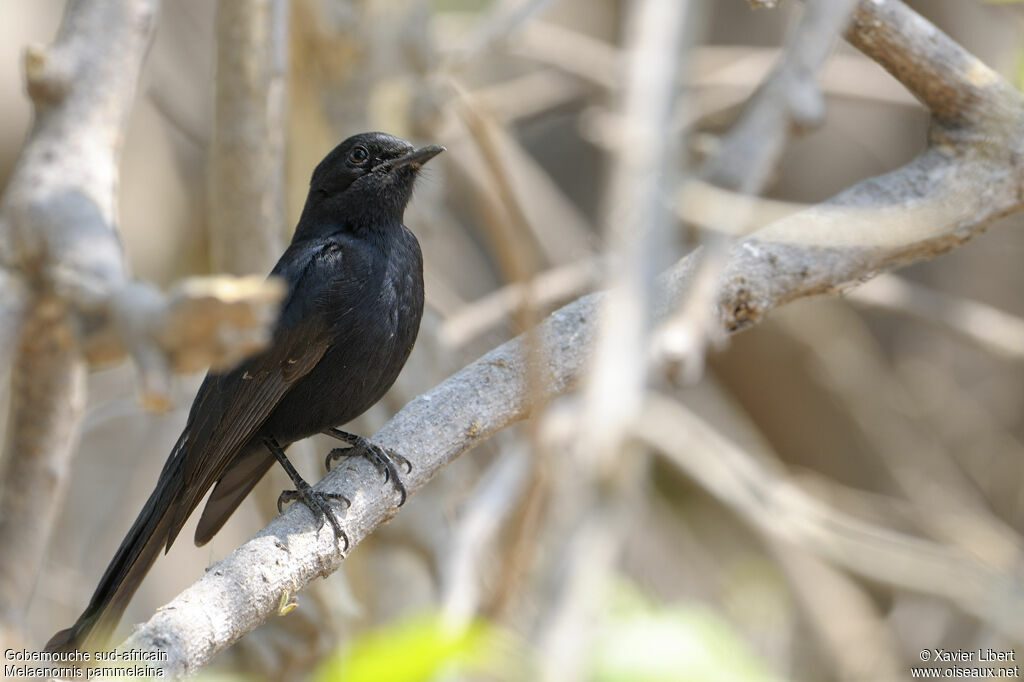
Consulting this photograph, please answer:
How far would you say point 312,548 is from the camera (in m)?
2.51

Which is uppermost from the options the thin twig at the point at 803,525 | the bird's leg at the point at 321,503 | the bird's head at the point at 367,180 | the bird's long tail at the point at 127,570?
the bird's head at the point at 367,180

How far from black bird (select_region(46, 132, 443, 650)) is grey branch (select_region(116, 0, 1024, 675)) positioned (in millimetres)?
123

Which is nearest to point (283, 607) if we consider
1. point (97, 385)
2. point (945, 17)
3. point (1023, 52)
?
point (1023, 52)

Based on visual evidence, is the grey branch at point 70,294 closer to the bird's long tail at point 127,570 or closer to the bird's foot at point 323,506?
the bird's long tail at point 127,570

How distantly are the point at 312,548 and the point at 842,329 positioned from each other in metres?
4.79

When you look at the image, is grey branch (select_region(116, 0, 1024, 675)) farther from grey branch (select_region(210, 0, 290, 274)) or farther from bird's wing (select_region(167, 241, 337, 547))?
grey branch (select_region(210, 0, 290, 274))

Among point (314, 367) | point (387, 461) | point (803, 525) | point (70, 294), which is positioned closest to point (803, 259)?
point (387, 461)

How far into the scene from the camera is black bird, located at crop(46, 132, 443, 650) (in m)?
3.00

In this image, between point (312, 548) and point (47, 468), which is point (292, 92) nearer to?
point (47, 468)

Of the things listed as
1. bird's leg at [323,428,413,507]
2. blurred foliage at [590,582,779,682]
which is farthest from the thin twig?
blurred foliage at [590,582,779,682]

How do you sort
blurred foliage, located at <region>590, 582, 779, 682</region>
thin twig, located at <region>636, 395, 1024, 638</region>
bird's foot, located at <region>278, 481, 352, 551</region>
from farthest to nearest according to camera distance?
1. thin twig, located at <region>636, 395, 1024, 638</region>
2. bird's foot, located at <region>278, 481, 352, 551</region>
3. blurred foliage, located at <region>590, 582, 779, 682</region>

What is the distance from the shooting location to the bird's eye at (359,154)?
12.3 ft

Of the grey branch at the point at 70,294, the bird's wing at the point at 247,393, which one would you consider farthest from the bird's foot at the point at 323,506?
the grey branch at the point at 70,294

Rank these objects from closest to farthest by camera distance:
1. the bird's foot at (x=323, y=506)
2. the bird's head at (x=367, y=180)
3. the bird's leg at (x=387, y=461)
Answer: the bird's foot at (x=323, y=506) → the bird's leg at (x=387, y=461) → the bird's head at (x=367, y=180)
